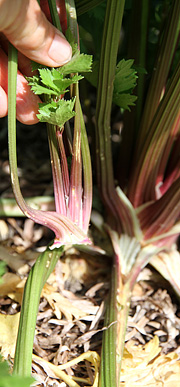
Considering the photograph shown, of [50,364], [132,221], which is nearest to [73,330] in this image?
[50,364]

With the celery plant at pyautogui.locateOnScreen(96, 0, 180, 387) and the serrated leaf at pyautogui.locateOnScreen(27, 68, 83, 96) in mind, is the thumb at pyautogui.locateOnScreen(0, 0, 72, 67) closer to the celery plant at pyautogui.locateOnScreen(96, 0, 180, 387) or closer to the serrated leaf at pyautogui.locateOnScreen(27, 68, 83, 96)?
the serrated leaf at pyautogui.locateOnScreen(27, 68, 83, 96)

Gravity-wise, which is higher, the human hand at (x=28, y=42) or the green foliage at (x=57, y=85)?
the human hand at (x=28, y=42)

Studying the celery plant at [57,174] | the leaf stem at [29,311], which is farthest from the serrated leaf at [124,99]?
the leaf stem at [29,311]

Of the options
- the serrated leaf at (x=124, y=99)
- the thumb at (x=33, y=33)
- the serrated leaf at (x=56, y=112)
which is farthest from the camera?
the serrated leaf at (x=124, y=99)

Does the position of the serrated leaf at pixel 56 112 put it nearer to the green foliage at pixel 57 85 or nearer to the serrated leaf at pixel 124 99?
the green foliage at pixel 57 85

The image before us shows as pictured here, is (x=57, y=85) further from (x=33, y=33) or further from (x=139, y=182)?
(x=139, y=182)

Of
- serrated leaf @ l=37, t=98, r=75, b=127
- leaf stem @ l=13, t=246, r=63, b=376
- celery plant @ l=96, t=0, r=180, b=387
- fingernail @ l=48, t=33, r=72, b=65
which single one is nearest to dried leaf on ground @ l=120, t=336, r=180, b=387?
celery plant @ l=96, t=0, r=180, b=387

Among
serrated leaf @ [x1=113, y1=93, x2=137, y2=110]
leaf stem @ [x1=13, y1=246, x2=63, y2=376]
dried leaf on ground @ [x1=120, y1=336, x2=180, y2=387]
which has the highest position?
serrated leaf @ [x1=113, y1=93, x2=137, y2=110]
